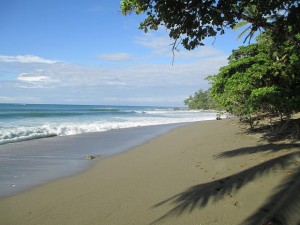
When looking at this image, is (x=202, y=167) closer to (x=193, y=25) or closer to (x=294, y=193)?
(x=294, y=193)

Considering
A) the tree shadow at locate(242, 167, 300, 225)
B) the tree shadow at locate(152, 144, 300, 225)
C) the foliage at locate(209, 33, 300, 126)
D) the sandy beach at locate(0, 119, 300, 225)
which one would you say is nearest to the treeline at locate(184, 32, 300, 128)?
the foliage at locate(209, 33, 300, 126)

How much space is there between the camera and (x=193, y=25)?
17.3 feet

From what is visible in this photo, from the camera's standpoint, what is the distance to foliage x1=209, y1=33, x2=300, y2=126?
9.67 meters

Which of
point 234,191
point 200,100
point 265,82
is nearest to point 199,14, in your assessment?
point 234,191

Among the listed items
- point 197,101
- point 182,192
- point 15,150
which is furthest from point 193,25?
point 197,101

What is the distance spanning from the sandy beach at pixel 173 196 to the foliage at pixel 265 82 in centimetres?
213

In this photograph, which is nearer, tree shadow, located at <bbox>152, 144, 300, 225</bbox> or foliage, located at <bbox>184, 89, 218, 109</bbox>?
tree shadow, located at <bbox>152, 144, 300, 225</bbox>

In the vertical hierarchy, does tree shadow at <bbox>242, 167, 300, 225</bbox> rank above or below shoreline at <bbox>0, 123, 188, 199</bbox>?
above

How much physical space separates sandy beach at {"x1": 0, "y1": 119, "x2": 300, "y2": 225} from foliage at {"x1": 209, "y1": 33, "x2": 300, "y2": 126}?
213 cm

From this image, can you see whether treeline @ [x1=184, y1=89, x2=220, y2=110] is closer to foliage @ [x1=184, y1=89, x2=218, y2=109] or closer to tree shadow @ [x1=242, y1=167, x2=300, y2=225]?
foliage @ [x1=184, y1=89, x2=218, y2=109]

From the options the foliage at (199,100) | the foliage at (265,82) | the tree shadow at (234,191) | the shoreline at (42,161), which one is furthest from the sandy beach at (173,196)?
the foliage at (199,100)

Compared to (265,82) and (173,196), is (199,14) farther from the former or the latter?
(265,82)

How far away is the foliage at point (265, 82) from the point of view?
9672mm

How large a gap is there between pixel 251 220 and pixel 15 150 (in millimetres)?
10129
